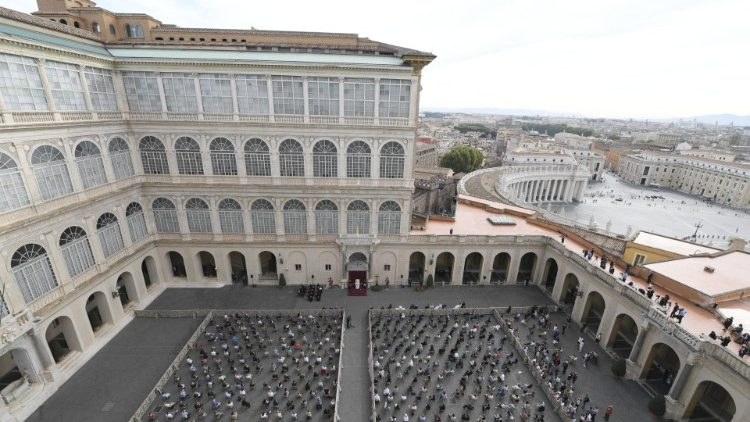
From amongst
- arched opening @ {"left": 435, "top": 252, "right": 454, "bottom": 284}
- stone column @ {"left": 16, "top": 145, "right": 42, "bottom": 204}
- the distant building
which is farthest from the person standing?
the distant building

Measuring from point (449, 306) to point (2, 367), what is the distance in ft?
128

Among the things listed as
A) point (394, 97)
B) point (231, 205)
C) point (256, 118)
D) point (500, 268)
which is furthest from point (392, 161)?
point (500, 268)

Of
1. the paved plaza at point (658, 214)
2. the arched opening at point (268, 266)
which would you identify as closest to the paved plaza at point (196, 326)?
the arched opening at point (268, 266)

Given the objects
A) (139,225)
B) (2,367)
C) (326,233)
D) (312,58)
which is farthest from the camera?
(326,233)

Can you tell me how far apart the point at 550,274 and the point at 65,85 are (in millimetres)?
53685

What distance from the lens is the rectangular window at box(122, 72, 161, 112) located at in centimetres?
3294

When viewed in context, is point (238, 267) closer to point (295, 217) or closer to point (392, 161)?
point (295, 217)

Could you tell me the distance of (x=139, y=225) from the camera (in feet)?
117

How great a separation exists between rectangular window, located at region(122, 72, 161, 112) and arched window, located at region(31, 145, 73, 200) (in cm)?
898

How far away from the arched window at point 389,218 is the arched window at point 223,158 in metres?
16.4

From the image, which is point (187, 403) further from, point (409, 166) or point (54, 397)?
point (409, 166)

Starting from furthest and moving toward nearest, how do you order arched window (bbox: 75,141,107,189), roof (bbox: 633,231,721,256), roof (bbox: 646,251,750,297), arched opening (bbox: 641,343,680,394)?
1. roof (bbox: 633,231,721,256)
2. arched window (bbox: 75,141,107,189)
3. roof (bbox: 646,251,750,297)
4. arched opening (bbox: 641,343,680,394)

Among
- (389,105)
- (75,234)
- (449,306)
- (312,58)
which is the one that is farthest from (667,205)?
(75,234)

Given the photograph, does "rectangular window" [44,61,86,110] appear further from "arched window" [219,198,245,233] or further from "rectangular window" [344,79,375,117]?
"rectangular window" [344,79,375,117]
